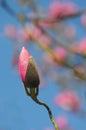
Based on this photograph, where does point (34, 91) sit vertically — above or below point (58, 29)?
below

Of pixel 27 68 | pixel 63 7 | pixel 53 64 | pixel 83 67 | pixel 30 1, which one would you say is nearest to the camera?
pixel 27 68

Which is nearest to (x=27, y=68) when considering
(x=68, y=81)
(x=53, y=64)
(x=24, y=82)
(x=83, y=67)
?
(x=24, y=82)

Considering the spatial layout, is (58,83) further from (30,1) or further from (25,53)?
(25,53)

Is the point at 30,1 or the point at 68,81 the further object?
the point at 68,81

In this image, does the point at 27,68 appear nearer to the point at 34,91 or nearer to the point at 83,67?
the point at 34,91

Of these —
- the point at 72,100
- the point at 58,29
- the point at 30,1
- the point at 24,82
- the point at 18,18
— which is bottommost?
the point at 24,82

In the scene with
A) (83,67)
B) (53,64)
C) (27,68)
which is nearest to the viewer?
(27,68)

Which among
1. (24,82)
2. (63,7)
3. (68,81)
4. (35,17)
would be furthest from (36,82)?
(63,7)

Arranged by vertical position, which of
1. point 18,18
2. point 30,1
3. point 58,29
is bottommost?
point 18,18

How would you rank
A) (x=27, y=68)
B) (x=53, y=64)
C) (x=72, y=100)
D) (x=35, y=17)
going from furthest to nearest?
(x=72, y=100) → (x=53, y=64) → (x=35, y=17) → (x=27, y=68)
